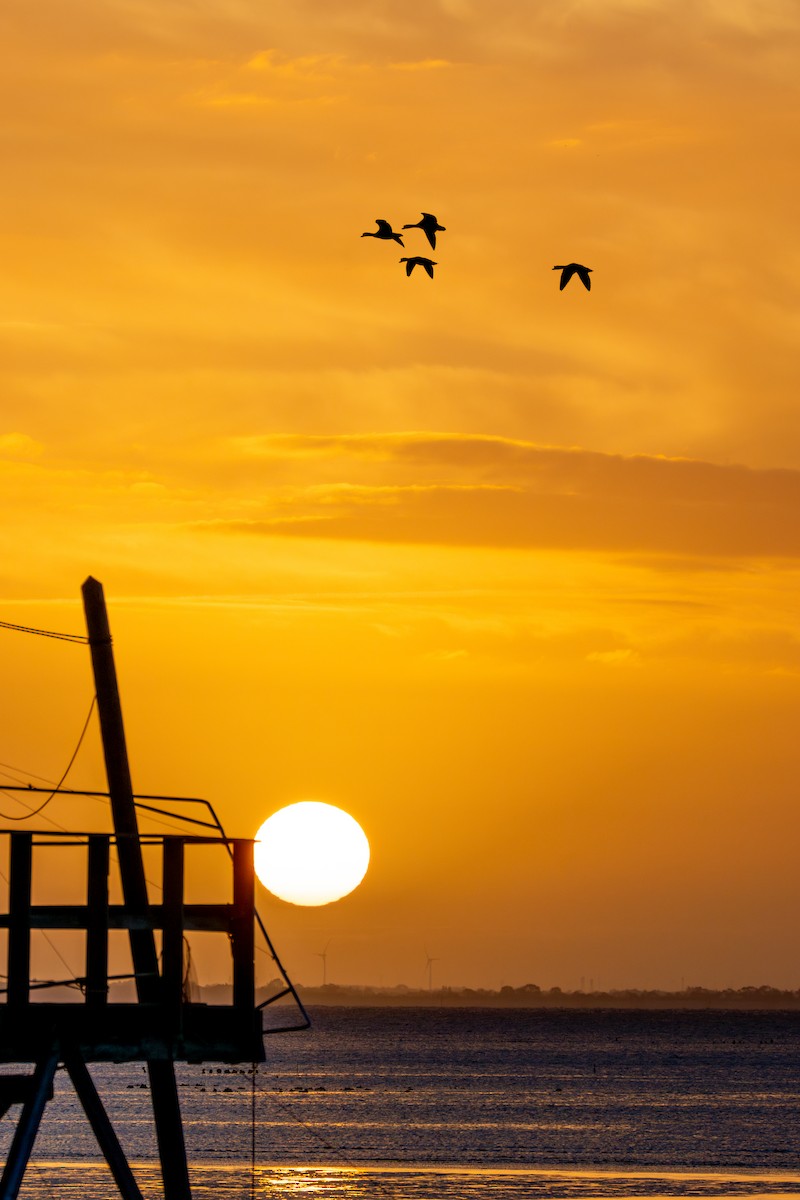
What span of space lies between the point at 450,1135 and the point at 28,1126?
Result: 65.3 metres

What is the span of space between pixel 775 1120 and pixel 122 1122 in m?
31.5

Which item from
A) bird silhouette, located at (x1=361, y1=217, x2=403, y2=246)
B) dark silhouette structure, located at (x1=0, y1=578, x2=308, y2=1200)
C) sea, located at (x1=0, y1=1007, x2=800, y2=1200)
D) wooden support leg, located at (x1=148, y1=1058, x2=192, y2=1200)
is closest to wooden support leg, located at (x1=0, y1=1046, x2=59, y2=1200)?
dark silhouette structure, located at (x1=0, y1=578, x2=308, y2=1200)

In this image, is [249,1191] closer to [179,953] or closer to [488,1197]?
[488,1197]

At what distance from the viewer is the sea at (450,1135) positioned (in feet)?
180

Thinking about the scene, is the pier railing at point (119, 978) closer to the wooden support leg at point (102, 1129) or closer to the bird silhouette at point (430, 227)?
the wooden support leg at point (102, 1129)

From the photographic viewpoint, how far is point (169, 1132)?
18.9 m

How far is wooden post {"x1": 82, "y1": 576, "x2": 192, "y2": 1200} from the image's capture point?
59.7 feet

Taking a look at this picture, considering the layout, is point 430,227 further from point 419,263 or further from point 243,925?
point 243,925

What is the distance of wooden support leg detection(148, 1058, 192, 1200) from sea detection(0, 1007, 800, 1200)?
31510mm

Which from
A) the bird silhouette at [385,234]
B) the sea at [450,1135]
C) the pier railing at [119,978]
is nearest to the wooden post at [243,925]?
the pier railing at [119,978]

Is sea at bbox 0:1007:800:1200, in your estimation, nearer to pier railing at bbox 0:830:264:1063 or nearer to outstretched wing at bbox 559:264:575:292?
outstretched wing at bbox 559:264:575:292

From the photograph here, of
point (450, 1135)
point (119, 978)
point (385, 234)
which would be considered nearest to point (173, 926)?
point (119, 978)

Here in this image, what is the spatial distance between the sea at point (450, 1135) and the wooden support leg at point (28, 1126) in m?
35.3

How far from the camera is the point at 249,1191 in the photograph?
171 feet
